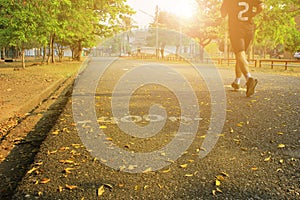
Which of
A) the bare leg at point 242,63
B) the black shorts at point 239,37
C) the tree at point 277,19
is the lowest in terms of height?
the bare leg at point 242,63

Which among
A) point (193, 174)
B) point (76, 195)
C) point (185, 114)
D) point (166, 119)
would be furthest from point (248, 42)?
point (76, 195)

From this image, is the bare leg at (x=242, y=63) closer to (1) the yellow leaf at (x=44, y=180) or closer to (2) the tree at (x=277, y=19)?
(1) the yellow leaf at (x=44, y=180)

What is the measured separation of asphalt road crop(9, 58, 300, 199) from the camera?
1875mm

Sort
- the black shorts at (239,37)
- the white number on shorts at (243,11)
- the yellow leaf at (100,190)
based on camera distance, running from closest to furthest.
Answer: the yellow leaf at (100,190)
the white number on shorts at (243,11)
the black shorts at (239,37)

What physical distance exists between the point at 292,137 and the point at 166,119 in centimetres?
158

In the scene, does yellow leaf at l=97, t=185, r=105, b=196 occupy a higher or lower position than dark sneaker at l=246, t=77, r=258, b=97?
lower

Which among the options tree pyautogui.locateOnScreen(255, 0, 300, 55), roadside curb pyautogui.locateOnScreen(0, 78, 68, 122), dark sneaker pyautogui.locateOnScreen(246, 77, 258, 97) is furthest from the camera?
tree pyautogui.locateOnScreen(255, 0, 300, 55)

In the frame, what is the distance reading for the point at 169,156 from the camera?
2.50 m

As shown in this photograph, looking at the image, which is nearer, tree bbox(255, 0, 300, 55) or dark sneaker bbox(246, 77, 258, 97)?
dark sneaker bbox(246, 77, 258, 97)

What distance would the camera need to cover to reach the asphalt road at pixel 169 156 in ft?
6.15

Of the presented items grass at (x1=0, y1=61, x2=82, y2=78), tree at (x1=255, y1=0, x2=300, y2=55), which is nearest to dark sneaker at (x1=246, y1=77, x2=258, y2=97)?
grass at (x1=0, y1=61, x2=82, y2=78)

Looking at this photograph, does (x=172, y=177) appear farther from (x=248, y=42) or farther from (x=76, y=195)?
(x=248, y=42)

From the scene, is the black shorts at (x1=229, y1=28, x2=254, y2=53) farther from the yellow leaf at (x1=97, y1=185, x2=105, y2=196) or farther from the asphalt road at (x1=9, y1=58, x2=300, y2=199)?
the yellow leaf at (x1=97, y1=185, x2=105, y2=196)

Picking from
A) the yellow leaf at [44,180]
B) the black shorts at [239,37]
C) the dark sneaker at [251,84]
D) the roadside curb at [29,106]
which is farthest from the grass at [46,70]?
the yellow leaf at [44,180]
